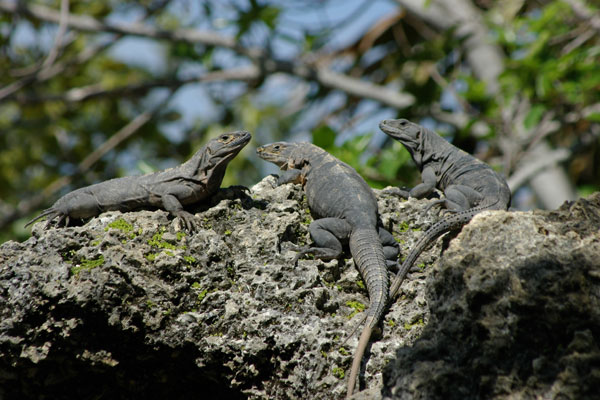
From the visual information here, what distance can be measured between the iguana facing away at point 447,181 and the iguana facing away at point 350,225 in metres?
0.19

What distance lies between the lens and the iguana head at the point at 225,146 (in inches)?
188

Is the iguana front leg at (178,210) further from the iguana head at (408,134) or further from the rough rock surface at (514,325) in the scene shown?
the iguana head at (408,134)

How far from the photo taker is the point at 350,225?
4.25m

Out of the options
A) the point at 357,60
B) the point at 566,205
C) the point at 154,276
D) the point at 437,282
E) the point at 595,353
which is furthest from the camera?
the point at 357,60

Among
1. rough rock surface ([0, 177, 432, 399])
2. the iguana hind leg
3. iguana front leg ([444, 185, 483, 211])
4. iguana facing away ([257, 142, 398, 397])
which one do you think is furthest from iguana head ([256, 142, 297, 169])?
rough rock surface ([0, 177, 432, 399])

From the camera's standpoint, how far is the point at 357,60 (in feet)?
40.3

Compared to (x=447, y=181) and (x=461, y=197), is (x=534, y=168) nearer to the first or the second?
(x=447, y=181)

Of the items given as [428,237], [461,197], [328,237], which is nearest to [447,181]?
[461,197]

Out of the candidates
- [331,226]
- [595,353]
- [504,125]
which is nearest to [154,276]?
[331,226]

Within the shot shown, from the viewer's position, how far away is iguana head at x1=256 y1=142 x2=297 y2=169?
18.4ft

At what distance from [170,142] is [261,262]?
363 inches

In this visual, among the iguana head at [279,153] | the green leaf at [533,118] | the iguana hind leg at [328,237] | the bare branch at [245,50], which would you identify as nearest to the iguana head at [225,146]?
the iguana head at [279,153]

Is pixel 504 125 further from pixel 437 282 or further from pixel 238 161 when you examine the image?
pixel 437 282

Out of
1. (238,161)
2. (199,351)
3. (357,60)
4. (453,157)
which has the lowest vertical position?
(199,351)
